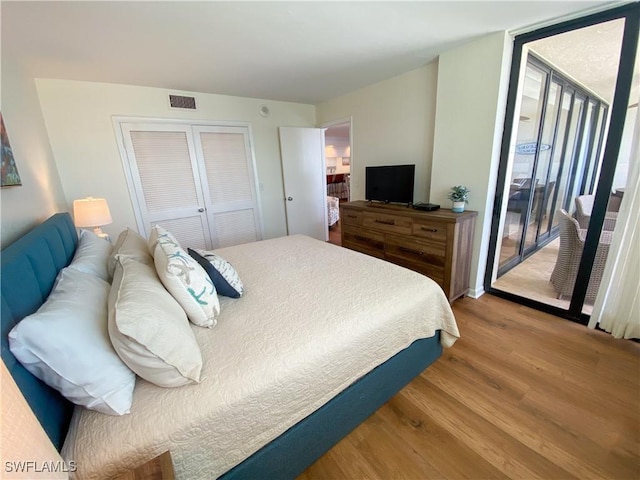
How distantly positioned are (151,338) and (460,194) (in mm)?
2568

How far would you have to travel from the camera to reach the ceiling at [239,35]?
5.37ft

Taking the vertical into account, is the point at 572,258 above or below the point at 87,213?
below

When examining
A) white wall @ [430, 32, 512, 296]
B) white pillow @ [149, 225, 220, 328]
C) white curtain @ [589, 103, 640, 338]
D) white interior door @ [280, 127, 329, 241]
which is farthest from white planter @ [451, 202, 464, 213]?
white interior door @ [280, 127, 329, 241]

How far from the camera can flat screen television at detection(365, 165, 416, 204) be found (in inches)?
116

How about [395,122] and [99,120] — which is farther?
[395,122]

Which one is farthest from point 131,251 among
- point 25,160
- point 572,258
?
point 572,258

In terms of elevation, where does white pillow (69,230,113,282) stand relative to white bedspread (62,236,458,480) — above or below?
above

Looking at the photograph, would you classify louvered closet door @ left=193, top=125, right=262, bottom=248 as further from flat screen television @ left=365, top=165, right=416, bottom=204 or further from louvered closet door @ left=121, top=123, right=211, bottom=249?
flat screen television @ left=365, top=165, right=416, bottom=204

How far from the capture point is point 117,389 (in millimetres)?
839

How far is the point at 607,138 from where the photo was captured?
6.16 feet

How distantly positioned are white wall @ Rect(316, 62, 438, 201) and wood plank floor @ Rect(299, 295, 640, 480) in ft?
6.03

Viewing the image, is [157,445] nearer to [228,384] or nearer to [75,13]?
[228,384]

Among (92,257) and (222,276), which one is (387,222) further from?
(92,257)

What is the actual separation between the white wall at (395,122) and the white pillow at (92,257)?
296cm
